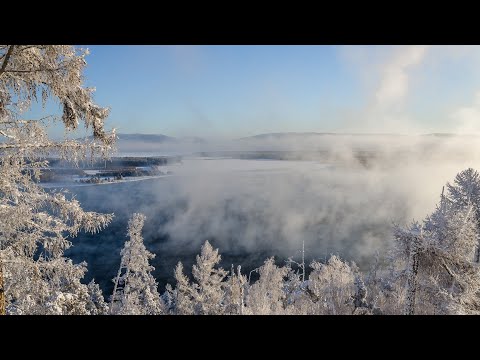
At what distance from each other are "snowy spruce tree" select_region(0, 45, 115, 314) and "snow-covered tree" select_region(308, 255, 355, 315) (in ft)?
31.0

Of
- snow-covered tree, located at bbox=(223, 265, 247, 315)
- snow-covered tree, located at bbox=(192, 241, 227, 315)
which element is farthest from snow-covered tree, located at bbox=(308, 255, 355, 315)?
snow-covered tree, located at bbox=(192, 241, 227, 315)

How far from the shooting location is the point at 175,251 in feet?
233

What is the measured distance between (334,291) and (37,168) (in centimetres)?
1622

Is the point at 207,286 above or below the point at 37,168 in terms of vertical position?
below

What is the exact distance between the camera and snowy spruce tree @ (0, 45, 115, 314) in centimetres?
377

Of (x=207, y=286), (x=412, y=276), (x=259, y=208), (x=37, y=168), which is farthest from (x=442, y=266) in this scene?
(x=259, y=208)

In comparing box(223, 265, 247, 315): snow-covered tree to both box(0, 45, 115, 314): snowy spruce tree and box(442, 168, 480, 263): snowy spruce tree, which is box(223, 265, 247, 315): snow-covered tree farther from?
box(442, 168, 480, 263): snowy spruce tree

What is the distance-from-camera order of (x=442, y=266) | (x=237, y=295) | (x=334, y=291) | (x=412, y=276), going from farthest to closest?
1. (x=334, y=291)
2. (x=237, y=295)
3. (x=442, y=266)
4. (x=412, y=276)

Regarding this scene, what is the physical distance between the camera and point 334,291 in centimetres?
1672

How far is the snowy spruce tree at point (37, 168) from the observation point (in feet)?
12.4

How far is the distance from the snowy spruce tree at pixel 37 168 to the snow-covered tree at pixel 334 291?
372 inches

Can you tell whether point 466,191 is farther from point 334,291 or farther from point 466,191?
point 334,291

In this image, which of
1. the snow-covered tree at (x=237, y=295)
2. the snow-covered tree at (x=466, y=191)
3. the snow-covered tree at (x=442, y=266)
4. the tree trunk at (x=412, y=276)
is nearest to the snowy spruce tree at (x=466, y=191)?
the snow-covered tree at (x=466, y=191)
